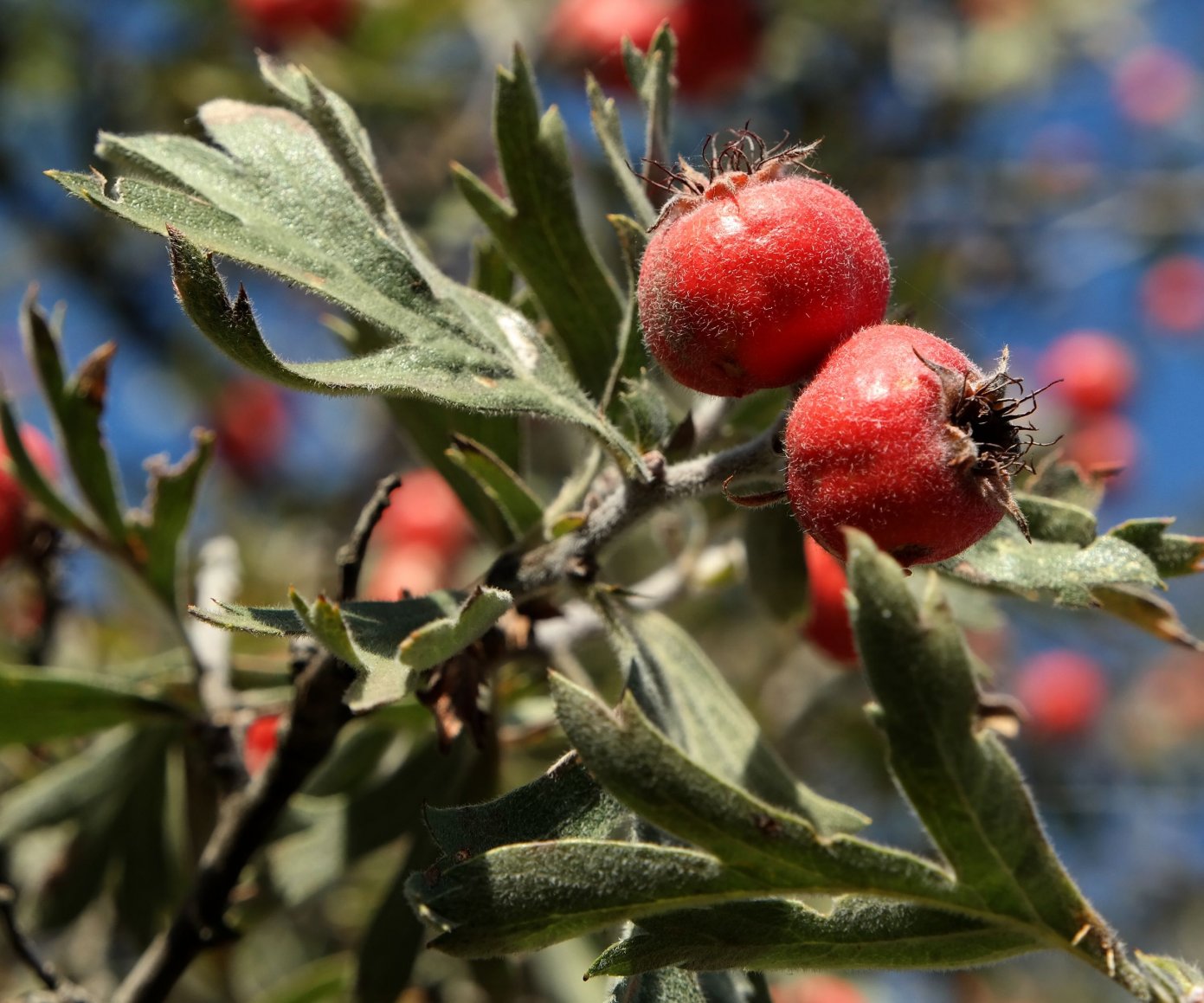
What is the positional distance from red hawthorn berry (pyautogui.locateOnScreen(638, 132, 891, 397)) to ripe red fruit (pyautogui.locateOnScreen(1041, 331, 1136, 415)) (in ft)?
15.7

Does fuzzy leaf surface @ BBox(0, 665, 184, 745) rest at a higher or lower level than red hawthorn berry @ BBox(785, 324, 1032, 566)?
lower

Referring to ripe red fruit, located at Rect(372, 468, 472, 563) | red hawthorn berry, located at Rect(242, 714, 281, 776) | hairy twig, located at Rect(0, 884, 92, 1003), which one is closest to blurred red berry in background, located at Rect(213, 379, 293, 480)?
ripe red fruit, located at Rect(372, 468, 472, 563)

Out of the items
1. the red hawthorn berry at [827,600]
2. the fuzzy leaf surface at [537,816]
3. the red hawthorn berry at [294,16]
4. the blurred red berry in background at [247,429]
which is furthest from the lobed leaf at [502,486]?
the blurred red berry in background at [247,429]

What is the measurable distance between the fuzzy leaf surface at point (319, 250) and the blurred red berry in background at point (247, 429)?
Result: 13.7 feet

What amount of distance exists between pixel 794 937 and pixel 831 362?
0.57m

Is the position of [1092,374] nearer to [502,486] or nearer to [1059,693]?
[1059,693]

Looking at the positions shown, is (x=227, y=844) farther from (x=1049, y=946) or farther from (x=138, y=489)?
(x=138, y=489)

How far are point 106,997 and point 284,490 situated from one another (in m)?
3.17

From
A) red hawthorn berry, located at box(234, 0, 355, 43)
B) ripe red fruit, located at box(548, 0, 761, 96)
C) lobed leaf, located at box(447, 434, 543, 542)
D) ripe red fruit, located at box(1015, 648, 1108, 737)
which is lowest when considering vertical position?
ripe red fruit, located at box(1015, 648, 1108, 737)

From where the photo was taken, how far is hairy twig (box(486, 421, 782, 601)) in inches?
56.0

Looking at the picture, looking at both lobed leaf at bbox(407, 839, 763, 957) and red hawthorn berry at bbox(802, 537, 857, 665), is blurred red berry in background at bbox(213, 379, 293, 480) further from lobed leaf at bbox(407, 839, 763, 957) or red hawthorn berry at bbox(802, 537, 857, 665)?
lobed leaf at bbox(407, 839, 763, 957)

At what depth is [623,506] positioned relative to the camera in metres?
1.50

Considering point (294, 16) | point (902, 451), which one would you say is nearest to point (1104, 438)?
point (294, 16)

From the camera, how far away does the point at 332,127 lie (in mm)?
1493
